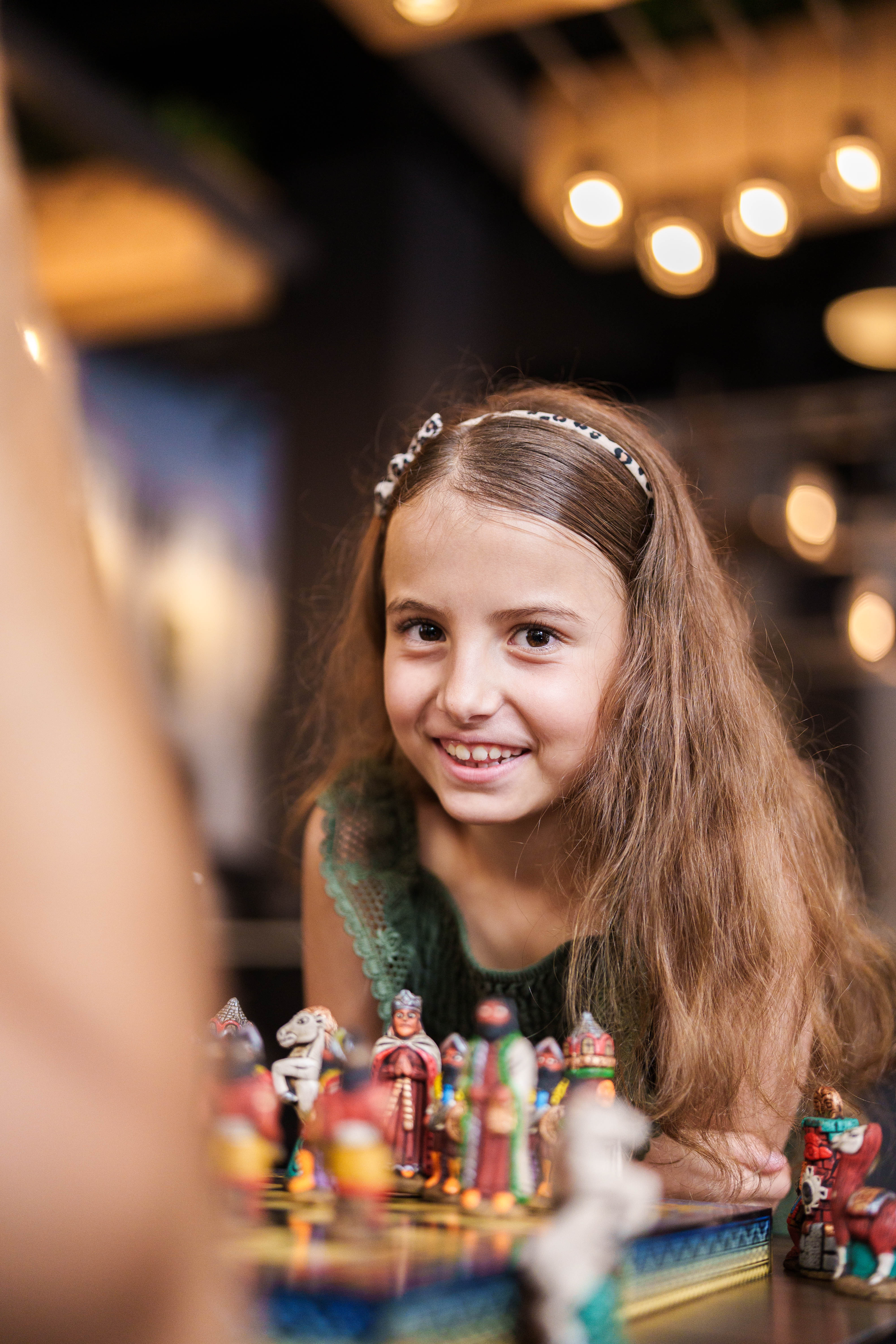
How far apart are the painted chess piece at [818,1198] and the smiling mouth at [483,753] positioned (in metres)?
0.30

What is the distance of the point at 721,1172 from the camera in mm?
794

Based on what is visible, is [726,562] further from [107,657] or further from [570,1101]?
[107,657]

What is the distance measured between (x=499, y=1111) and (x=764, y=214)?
2.67 meters

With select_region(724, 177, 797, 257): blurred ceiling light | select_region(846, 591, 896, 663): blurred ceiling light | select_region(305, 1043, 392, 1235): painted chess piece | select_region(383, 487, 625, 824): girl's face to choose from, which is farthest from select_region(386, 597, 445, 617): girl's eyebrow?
select_region(846, 591, 896, 663): blurred ceiling light

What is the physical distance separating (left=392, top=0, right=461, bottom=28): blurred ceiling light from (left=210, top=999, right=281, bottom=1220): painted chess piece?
7.64ft

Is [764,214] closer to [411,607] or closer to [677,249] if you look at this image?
[677,249]

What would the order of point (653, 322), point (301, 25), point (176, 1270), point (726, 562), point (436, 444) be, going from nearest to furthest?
point (176, 1270) < point (436, 444) < point (726, 562) < point (301, 25) < point (653, 322)

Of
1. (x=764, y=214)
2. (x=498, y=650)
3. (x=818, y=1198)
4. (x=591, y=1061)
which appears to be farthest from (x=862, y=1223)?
(x=764, y=214)

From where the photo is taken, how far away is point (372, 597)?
3.47 ft

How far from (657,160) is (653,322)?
2.11 meters

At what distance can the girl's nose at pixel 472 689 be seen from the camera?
81cm

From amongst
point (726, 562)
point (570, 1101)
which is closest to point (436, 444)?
point (726, 562)

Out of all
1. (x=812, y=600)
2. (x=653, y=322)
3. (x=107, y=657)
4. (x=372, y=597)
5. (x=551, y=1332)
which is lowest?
(x=551, y=1332)

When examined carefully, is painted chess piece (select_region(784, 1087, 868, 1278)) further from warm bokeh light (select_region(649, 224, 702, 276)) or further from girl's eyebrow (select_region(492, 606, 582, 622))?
warm bokeh light (select_region(649, 224, 702, 276))
